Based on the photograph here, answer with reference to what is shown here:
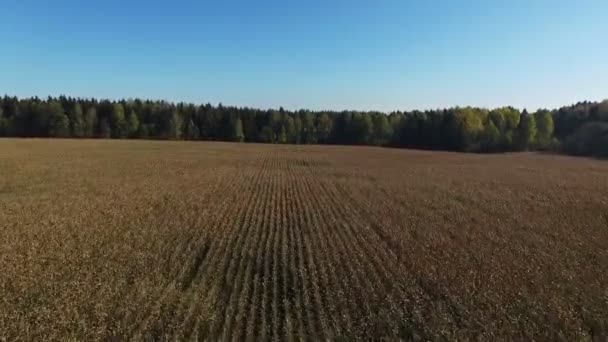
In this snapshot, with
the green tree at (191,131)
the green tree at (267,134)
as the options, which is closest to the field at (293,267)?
the green tree at (191,131)

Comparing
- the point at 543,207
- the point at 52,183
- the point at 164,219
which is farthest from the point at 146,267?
the point at 543,207

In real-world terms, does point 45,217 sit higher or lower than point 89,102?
lower

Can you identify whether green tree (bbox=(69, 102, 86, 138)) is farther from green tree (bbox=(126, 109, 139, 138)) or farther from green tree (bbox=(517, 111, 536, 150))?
green tree (bbox=(517, 111, 536, 150))

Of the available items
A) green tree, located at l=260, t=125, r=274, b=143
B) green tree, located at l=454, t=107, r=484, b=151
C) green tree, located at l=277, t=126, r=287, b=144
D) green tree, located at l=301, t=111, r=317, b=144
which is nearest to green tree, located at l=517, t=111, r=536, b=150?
green tree, located at l=454, t=107, r=484, b=151

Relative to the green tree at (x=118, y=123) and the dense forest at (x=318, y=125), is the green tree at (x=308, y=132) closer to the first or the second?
the dense forest at (x=318, y=125)

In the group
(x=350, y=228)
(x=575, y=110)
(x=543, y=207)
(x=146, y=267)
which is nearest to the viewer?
(x=146, y=267)

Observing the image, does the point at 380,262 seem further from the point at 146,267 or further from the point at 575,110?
the point at 575,110

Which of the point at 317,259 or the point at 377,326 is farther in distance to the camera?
the point at 317,259

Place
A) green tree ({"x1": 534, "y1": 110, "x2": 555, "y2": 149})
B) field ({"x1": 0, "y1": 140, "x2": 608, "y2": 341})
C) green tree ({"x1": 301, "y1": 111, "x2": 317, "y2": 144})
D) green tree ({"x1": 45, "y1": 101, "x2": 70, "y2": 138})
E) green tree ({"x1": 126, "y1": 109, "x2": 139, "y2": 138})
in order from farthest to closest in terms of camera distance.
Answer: green tree ({"x1": 301, "y1": 111, "x2": 317, "y2": 144})
green tree ({"x1": 126, "y1": 109, "x2": 139, "y2": 138})
green tree ({"x1": 45, "y1": 101, "x2": 70, "y2": 138})
green tree ({"x1": 534, "y1": 110, "x2": 555, "y2": 149})
field ({"x1": 0, "y1": 140, "x2": 608, "y2": 341})
